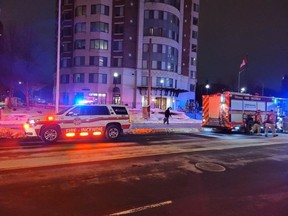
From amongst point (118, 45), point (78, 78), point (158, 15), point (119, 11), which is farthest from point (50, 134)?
point (158, 15)

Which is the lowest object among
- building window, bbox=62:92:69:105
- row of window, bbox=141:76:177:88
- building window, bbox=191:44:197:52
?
building window, bbox=62:92:69:105

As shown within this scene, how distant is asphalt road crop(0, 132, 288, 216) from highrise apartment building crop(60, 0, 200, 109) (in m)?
51.6

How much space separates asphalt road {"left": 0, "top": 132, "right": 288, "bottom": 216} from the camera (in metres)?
6.62

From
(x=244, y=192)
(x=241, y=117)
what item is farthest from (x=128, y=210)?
(x=241, y=117)

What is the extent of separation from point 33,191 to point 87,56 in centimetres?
5920

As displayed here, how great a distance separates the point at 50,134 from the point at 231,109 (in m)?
12.8

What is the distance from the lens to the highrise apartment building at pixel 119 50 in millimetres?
64750

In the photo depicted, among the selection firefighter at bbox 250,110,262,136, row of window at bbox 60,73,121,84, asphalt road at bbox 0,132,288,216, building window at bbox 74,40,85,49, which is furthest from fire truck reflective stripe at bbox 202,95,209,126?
building window at bbox 74,40,85,49

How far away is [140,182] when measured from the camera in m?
8.62

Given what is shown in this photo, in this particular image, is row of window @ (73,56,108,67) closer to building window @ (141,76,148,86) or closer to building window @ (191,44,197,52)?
building window @ (141,76,148,86)

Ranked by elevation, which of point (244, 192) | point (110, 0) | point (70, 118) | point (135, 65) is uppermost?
point (110, 0)

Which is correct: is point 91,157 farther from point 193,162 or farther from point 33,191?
point 33,191

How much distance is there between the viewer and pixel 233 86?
12281cm

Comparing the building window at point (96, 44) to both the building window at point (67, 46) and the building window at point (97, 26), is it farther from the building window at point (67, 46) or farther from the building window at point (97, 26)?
the building window at point (67, 46)
